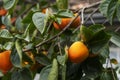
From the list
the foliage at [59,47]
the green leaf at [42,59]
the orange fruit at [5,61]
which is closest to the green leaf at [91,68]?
the foliage at [59,47]

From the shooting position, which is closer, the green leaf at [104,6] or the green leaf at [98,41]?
the green leaf at [98,41]

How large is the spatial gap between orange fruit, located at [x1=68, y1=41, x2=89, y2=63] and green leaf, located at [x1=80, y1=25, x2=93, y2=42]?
0.7 inches

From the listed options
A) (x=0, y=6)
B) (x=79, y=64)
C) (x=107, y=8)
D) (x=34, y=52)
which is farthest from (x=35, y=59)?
(x=0, y=6)

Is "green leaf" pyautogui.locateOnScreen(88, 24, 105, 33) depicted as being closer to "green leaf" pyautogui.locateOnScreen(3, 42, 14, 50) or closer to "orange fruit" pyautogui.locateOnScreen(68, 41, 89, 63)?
"orange fruit" pyautogui.locateOnScreen(68, 41, 89, 63)

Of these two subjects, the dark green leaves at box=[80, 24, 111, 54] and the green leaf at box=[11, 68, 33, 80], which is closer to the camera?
the dark green leaves at box=[80, 24, 111, 54]

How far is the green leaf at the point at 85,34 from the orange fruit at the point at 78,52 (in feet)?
0.06

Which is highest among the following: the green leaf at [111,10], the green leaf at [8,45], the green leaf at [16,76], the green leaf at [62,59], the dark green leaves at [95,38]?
the green leaf at [111,10]

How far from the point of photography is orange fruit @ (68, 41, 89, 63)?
83cm

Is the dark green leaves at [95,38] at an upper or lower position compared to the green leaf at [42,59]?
upper

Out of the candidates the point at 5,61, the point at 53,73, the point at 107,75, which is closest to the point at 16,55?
the point at 5,61

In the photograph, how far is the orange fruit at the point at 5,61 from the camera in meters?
0.91

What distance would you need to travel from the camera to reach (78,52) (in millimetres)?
824

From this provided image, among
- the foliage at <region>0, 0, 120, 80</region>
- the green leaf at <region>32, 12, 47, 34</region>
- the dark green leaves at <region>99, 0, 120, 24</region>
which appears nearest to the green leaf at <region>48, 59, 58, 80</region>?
the foliage at <region>0, 0, 120, 80</region>

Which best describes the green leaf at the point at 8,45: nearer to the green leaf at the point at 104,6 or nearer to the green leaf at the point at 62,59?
the green leaf at the point at 62,59
